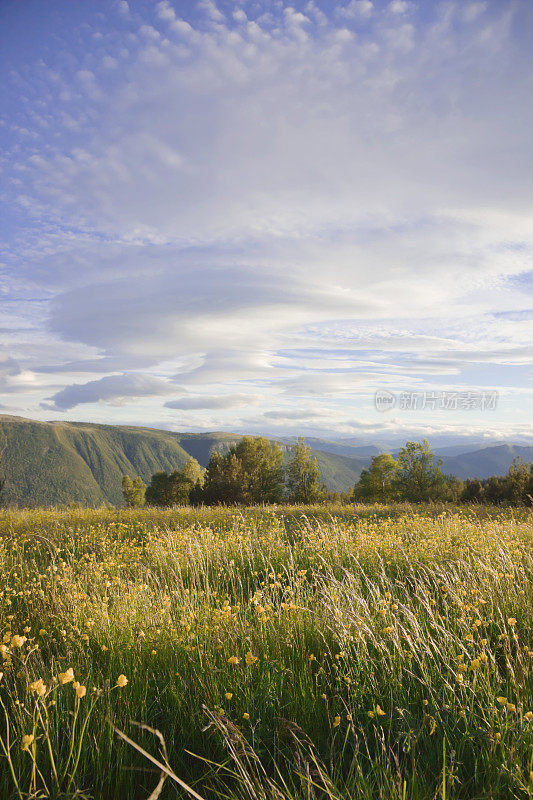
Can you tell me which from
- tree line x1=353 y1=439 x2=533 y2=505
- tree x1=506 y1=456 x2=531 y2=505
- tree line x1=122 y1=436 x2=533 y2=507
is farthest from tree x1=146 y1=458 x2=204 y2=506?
tree x1=506 y1=456 x2=531 y2=505

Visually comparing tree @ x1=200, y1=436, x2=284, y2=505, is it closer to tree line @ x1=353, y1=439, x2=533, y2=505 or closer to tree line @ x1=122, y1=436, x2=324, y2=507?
tree line @ x1=122, y1=436, x2=324, y2=507

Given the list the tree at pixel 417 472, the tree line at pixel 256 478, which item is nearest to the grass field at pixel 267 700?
the tree line at pixel 256 478

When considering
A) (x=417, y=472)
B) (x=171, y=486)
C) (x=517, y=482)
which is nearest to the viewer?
(x=517, y=482)

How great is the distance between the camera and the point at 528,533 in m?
8.09

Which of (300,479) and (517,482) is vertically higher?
(517,482)

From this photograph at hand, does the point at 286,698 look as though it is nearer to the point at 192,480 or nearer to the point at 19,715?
the point at 19,715

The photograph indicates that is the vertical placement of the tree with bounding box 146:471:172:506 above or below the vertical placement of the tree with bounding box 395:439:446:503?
below

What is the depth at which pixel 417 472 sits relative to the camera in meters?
45.5

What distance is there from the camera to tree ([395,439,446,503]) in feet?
147

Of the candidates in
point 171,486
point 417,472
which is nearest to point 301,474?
point 417,472

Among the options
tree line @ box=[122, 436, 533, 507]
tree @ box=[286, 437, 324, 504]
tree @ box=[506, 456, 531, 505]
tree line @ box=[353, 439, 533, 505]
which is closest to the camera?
tree @ box=[506, 456, 531, 505]

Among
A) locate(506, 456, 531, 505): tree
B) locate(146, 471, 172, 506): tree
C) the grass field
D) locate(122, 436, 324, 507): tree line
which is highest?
the grass field

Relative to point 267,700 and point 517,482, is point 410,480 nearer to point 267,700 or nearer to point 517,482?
point 517,482

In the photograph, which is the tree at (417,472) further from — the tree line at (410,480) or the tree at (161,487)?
the tree at (161,487)
